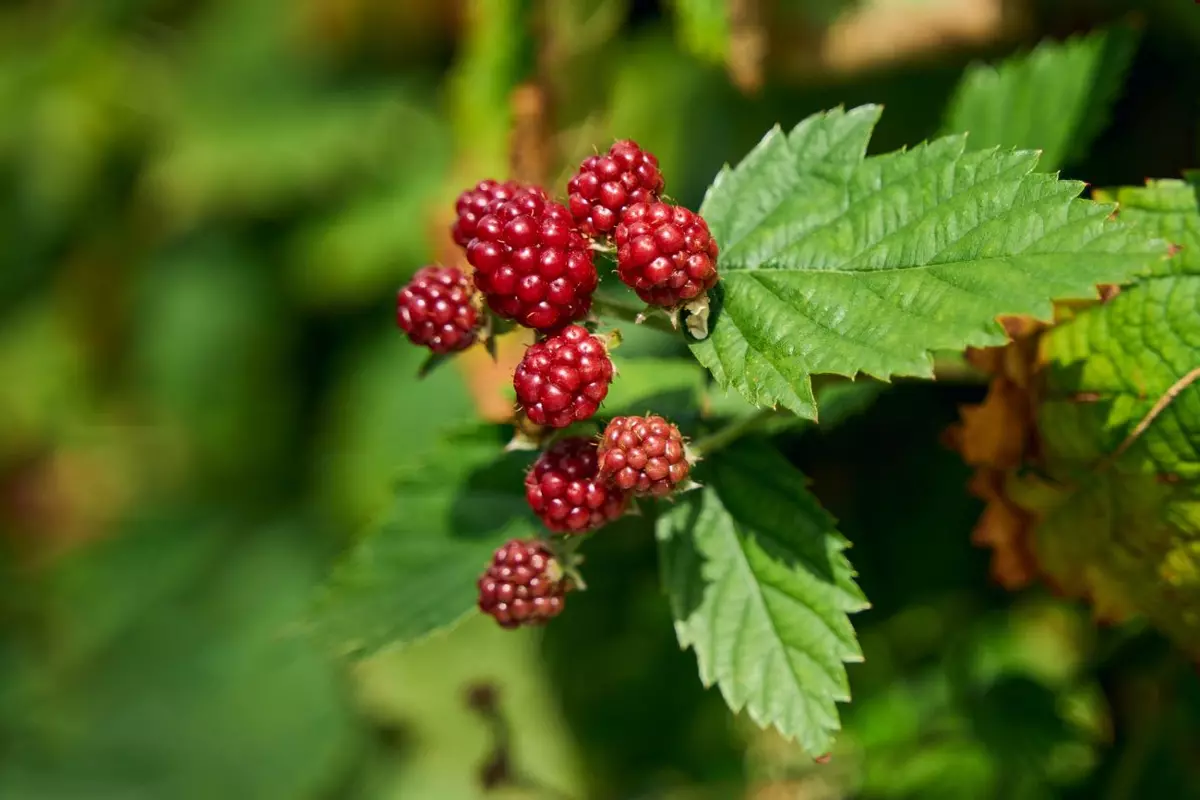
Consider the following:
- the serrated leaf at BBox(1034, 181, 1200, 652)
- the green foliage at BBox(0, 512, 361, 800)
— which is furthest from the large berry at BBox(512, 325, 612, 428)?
the green foliage at BBox(0, 512, 361, 800)

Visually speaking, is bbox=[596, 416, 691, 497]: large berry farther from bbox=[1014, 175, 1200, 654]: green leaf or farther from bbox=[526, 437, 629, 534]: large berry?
bbox=[1014, 175, 1200, 654]: green leaf

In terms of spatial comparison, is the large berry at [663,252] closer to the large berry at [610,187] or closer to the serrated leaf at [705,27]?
the large berry at [610,187]

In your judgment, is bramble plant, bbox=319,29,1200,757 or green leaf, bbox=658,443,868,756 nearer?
bramble plant, bbox=319,29,1200,757

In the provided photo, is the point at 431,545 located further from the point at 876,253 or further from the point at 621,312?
the point at 876,253

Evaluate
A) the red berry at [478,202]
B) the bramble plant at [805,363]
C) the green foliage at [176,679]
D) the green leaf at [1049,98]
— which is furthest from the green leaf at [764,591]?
the green foliage at [176,679]

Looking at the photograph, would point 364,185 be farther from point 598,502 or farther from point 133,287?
point 598,502
